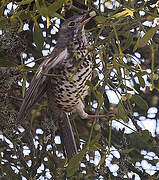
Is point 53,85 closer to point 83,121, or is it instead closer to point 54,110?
point 54,110

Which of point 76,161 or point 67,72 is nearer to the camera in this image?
point 76,161

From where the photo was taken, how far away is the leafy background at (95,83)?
1320 mm

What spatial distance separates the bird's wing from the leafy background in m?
0.03

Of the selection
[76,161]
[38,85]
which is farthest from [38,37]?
[76,161]

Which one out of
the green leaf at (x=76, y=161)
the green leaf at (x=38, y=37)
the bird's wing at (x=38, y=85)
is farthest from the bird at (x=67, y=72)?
the green leaf at (x=76, y=161)

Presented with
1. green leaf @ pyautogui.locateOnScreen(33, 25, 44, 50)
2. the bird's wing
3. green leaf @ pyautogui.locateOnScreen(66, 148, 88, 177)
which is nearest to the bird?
the bird's wing

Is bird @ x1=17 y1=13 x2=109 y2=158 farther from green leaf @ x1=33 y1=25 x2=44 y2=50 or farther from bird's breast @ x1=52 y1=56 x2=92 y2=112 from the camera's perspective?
green leaf @ x1=33 y1=25 x2=44 y2=50

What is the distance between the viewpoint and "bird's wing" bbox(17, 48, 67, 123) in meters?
1.48

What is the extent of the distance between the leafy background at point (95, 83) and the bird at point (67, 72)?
3 centimetres

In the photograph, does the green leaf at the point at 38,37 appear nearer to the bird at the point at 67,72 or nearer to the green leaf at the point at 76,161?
the bird at the point at 67,72

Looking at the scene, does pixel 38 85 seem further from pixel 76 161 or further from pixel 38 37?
pixel 76 161

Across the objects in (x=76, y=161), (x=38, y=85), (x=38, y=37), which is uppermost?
(x=38, y=37)

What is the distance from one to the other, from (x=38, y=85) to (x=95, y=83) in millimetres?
234

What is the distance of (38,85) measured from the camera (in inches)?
60.1
